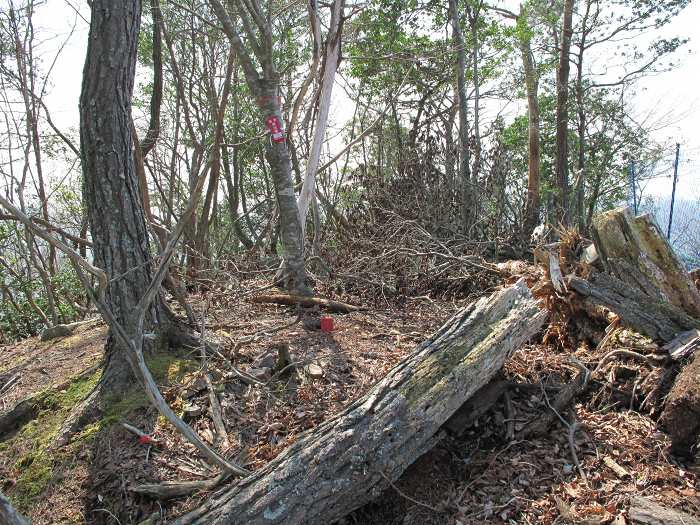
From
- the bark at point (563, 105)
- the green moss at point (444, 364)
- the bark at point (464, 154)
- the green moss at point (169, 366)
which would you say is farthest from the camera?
the bark at point (563, 105)

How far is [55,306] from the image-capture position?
7.55m

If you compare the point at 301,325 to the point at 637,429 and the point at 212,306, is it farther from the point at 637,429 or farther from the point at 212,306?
the point at 637,429

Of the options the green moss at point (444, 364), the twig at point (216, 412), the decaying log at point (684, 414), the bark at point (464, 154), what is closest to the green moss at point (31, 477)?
the twig at point (216, 412)

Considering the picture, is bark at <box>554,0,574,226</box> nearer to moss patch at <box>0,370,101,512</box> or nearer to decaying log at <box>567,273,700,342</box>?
decaying log at <box>567,273,700,342</box>

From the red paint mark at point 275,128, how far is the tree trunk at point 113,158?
1.60m

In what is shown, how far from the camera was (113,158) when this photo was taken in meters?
3.05

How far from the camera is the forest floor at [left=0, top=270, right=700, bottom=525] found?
91.4 inches

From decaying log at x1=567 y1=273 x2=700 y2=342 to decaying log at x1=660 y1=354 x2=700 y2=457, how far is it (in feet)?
Answer: 1.43

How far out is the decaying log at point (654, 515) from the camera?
6.59 feet

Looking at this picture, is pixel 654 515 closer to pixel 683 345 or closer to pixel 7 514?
pixel 683 345

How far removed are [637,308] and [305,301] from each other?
286cm

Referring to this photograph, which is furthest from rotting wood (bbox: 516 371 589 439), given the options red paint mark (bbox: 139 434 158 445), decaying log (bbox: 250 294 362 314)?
decaying log (bbox: 250 294 362 314)

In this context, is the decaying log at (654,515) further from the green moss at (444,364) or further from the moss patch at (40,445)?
the moss patch at (40,445)

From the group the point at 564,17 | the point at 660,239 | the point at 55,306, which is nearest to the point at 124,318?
the point at 660,239
